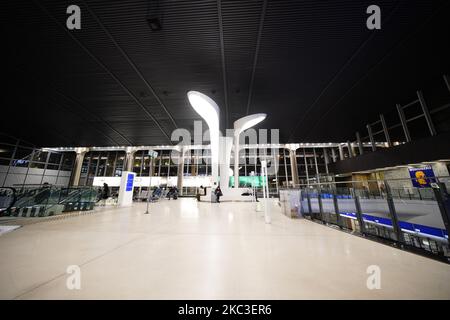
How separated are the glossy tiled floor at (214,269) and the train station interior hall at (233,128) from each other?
2cm

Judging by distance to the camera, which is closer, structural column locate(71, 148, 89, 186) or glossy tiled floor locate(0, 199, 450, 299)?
glossy tiled floor locate(0, 199, 450, 299)

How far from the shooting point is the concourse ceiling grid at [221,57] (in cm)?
490

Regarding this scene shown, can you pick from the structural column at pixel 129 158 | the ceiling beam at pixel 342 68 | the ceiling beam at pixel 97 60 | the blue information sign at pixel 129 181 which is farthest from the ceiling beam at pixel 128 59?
the structural column at pixel 129 158

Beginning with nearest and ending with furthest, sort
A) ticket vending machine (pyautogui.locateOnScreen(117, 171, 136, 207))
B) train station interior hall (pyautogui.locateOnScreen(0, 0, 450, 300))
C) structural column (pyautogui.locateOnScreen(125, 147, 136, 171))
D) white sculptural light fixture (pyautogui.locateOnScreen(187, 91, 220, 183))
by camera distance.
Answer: train station interior hall (pyautogui.locateOnScreen(0, 0, 450, 300))
white sculptural light fixture (pyautogui.locateOnScreen(187, 91, 220, 183))
ticket vending machine (pyautogui.locateOnScreen(117, 171, 136, 207))
structural column (pyautogui.locateOnScreen(125, 147, 136, 171))

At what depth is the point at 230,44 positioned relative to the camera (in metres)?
6.00

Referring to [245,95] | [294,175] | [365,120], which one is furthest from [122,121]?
[294,175]

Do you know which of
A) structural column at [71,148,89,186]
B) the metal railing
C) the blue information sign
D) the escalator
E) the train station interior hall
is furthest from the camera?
structural column at [71,148,89,186]

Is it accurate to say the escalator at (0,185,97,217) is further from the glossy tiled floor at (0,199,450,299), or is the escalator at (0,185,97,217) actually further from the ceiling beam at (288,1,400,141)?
the ceiling beam at (288,1,400,141)

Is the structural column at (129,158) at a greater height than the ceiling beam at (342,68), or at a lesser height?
lesser

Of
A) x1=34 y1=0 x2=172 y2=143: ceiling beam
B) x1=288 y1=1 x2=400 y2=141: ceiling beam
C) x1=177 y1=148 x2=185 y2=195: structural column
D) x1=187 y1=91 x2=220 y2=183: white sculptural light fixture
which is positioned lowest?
x1=177 y1=148 x2=185 y2=195: structural column

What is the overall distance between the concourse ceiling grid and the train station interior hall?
56 millimetres

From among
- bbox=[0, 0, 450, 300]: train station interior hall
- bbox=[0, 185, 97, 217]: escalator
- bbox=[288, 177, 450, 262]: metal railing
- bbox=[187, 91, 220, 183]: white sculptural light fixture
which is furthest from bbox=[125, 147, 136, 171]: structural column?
bbox=[288, 177, 450, 262]: metal railing

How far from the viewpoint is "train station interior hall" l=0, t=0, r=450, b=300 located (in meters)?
1.63

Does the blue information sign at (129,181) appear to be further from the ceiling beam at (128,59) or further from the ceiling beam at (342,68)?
the ceiling beam at (342,68)
